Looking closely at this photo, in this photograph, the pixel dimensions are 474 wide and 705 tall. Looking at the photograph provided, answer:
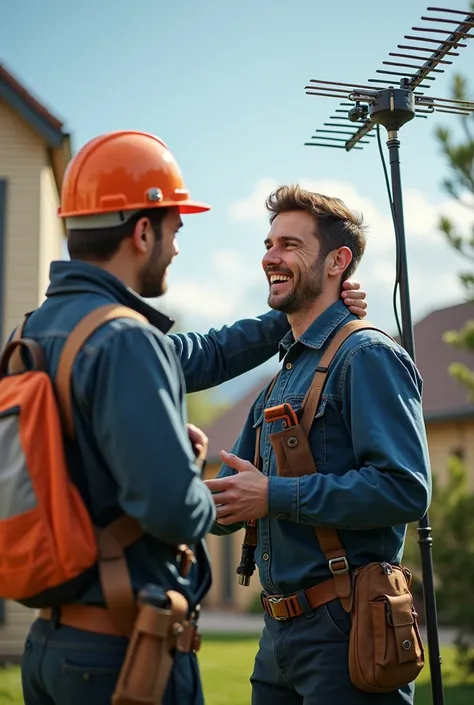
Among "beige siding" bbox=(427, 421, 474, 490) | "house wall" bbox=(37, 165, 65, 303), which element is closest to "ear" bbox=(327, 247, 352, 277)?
"house wall" bbox=(37, 165, 65, 303)

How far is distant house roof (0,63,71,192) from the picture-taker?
39.0ft

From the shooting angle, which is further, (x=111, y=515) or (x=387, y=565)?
(x=387, y=565)

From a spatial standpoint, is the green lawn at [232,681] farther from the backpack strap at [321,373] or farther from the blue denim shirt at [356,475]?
the backpack strap at [321,373]

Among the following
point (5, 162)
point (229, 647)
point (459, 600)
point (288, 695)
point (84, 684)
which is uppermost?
point (5, 162)

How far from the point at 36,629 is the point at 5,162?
10253 millimetres

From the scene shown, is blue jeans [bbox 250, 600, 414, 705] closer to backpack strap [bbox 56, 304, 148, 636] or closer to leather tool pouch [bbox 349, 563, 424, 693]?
leather tool pouch [bbox 349, 563, 424, 693]

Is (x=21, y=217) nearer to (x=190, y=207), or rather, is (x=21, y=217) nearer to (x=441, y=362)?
(x=190, y=207)

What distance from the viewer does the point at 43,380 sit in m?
2.49

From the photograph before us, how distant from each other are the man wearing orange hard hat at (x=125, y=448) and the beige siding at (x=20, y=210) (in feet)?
30.0

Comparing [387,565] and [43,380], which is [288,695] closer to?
[387,565]

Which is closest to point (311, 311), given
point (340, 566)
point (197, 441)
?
point (340, 566)

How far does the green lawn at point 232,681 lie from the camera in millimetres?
9180

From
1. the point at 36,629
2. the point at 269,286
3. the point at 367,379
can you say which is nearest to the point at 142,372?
the point at 36,629

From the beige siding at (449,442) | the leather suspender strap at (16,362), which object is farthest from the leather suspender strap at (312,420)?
the beige siding at (449,442)
